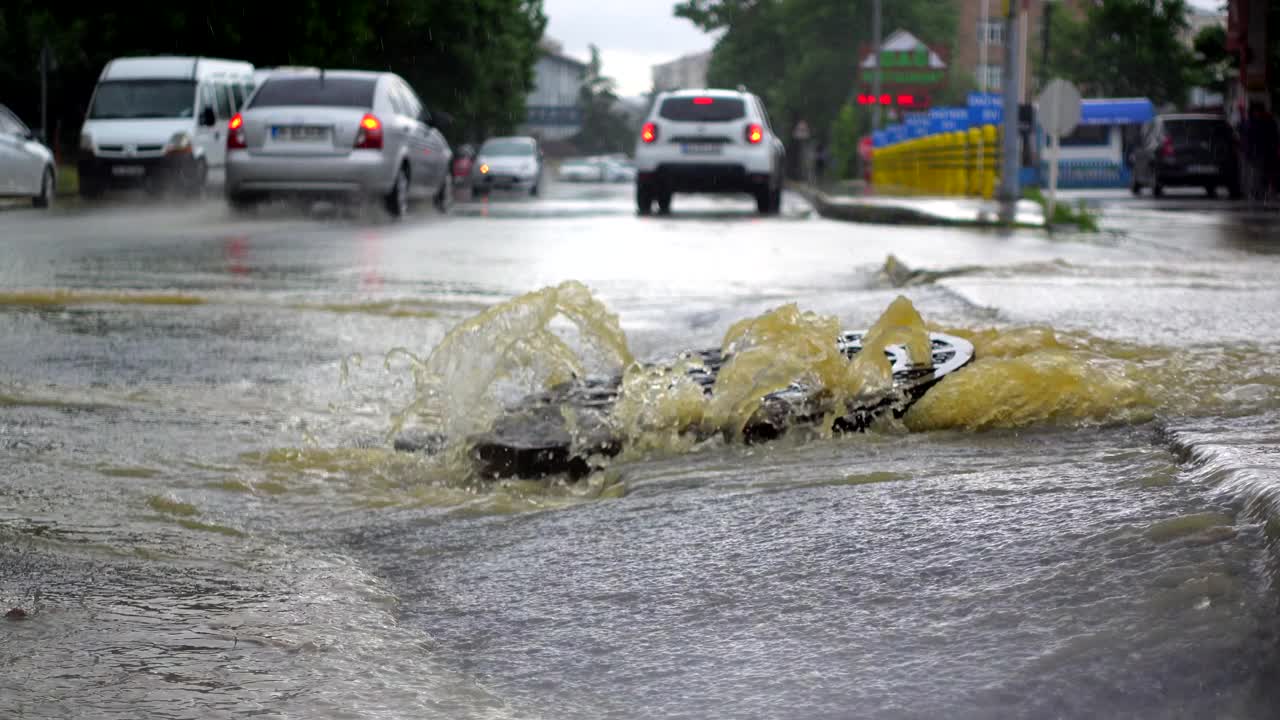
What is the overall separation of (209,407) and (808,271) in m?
6.12

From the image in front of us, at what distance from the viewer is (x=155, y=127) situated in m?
24.0

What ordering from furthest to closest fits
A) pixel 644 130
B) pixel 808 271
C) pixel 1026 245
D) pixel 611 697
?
pixel 644 130 < pixel 1026 245 < pixel 808 271 < pixel 611 697

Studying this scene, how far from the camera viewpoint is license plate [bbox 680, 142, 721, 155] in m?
21.2

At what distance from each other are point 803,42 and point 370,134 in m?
63.4

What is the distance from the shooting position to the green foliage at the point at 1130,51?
59.5 meters

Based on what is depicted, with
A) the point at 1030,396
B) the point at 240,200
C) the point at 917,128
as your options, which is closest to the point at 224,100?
the point at 240,200

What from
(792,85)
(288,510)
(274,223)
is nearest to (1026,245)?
(274,223)

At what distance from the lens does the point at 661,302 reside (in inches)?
342

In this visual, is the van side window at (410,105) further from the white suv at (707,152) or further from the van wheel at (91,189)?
the van wheel at (91,189)

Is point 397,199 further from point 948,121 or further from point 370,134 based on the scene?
point 948,121

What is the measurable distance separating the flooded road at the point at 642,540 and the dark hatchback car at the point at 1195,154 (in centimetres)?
2607

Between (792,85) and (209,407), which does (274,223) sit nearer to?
(209,407)

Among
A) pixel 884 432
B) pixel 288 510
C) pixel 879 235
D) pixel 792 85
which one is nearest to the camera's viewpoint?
pixel 288 510

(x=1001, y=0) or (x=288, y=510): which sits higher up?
(x=1001, y=0)
